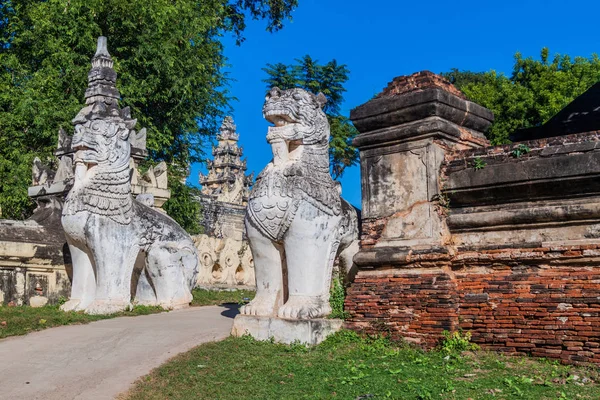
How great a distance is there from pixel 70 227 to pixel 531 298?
613cm

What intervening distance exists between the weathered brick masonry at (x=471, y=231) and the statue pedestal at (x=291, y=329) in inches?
9.0

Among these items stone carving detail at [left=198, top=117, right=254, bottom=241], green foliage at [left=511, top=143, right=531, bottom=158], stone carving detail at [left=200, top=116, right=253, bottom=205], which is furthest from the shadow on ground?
stone carving detail at [left=200, top=116, right=253, bottom=205]

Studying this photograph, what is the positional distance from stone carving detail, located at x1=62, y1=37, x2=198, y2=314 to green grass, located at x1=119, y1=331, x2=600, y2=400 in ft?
A: 11.2

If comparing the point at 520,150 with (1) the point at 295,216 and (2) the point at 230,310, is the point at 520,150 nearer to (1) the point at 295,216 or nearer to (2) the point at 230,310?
(1) the point at 295,216

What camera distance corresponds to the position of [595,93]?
8.27 metres

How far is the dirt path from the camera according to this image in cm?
571

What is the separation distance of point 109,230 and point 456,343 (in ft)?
17.4

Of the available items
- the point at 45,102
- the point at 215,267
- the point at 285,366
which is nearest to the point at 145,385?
the point at 285,366

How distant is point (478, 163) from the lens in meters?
6.30

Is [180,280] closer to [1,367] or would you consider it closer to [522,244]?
[1,367]

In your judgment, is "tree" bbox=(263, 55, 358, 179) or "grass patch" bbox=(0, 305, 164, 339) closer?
"grass patch" bbox=(0, 305, 164, 339)

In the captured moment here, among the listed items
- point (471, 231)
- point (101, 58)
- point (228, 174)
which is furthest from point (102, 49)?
point (228, 174)

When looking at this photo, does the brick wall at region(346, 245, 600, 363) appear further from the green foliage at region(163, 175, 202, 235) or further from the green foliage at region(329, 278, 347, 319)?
the green foliage at region(163, 175, 202, 235)

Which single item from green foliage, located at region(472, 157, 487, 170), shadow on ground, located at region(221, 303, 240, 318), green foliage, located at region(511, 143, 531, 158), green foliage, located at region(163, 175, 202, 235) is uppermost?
green foliage, located at region(163, 175, 202, 235)
